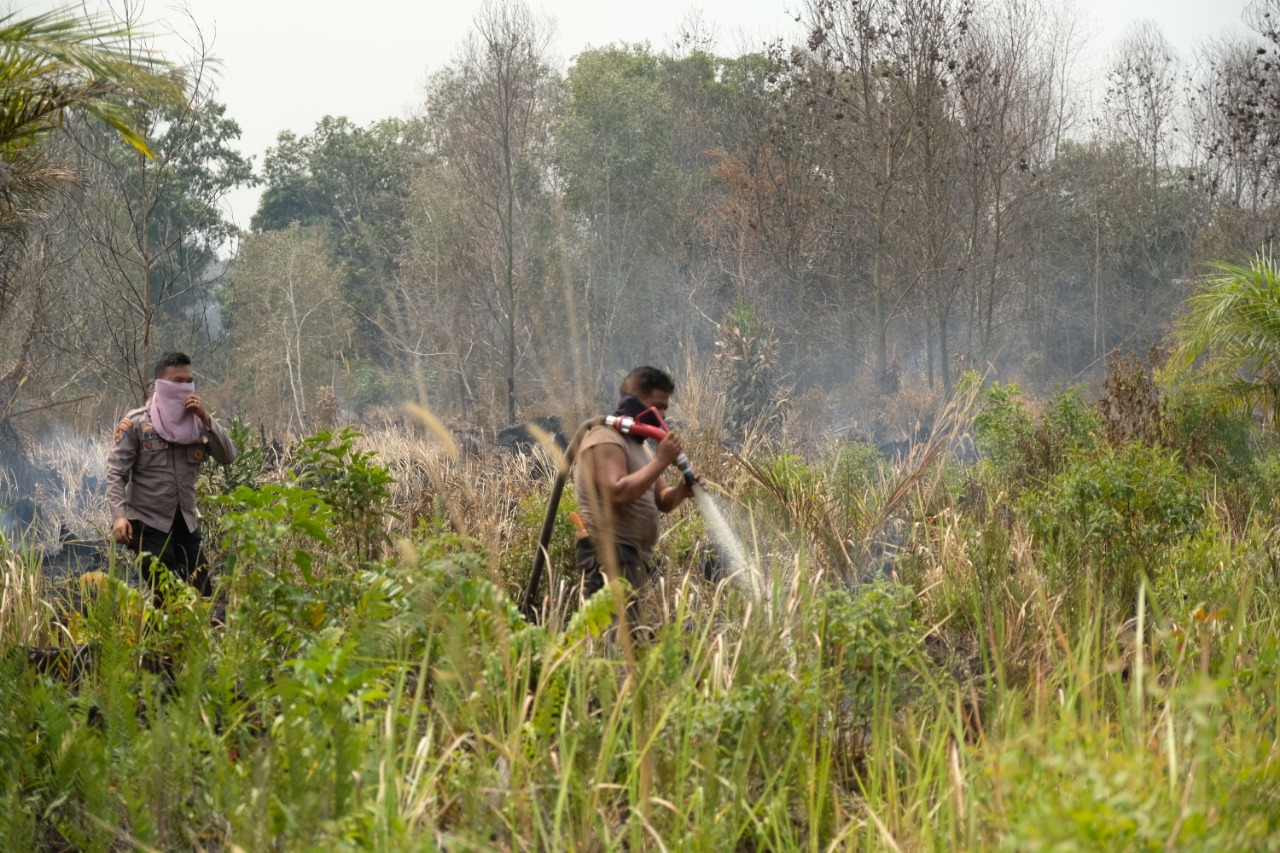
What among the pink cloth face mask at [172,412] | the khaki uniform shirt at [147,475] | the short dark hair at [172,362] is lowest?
the khaki uniform shirt at [147,475]

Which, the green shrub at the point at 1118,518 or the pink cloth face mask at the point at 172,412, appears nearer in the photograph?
the green shrub at the point at 1118,518

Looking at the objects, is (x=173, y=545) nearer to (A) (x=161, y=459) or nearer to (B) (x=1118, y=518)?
(A) (x=161, y=459)

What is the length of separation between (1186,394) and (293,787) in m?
9.89

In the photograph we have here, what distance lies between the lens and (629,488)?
4.73 meters

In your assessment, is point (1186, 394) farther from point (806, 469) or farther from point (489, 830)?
point (489, 830)

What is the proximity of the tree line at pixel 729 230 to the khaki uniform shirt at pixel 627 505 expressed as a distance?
14.1m

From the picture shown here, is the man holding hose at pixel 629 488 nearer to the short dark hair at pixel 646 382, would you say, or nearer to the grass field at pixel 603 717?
the short dark hair at pixel 646 382

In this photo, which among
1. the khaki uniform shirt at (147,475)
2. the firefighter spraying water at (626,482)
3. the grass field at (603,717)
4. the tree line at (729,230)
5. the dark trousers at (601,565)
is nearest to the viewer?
the grass field at (603,717)

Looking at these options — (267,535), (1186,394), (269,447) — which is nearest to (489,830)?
(267,535)

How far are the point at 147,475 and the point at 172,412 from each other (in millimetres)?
335

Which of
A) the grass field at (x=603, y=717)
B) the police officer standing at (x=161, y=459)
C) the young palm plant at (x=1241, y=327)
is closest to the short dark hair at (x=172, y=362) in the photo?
the police officer standing at (x=161, y=459)

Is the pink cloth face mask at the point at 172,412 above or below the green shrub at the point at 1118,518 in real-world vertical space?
above

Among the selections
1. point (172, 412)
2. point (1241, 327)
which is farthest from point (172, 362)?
point (1241, 327)

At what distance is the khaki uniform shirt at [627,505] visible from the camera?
4836 mm
